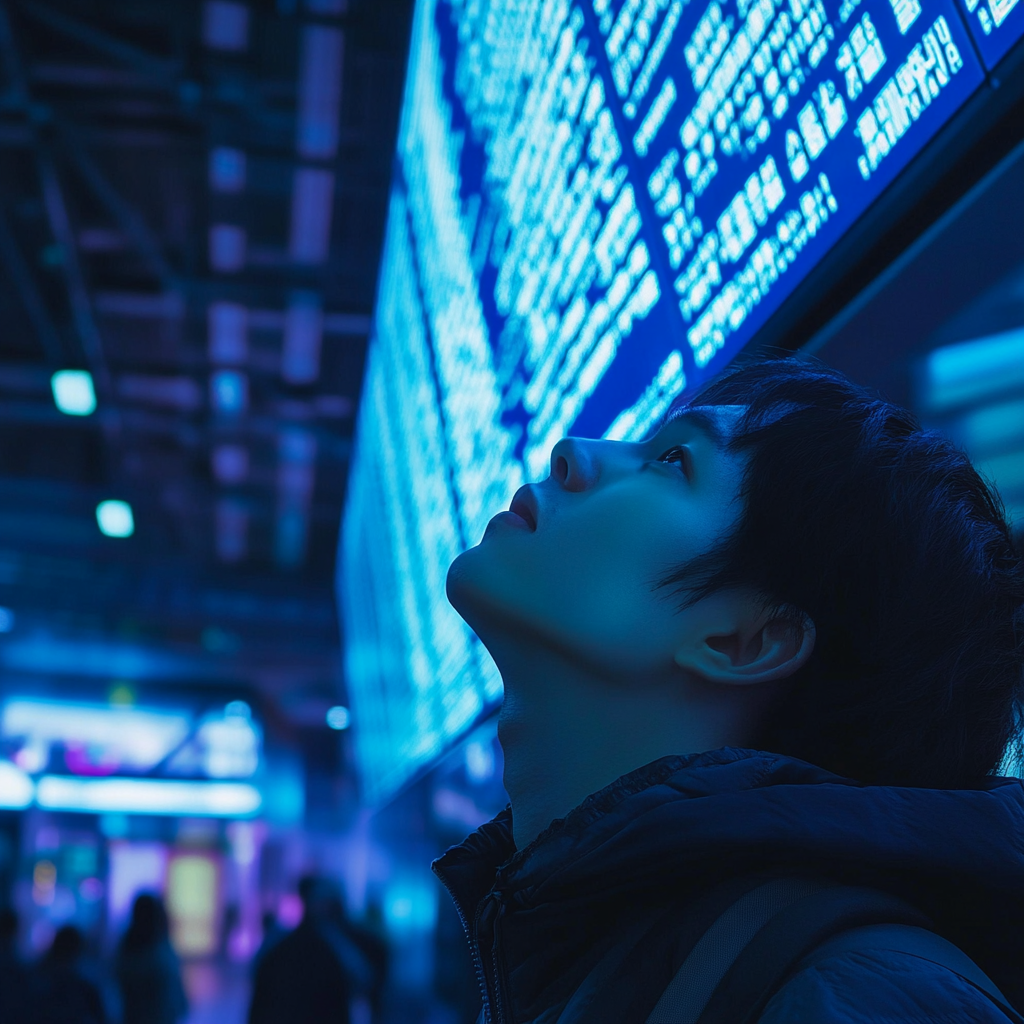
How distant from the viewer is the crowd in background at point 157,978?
371cm

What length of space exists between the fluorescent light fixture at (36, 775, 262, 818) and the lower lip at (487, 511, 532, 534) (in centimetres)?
1625

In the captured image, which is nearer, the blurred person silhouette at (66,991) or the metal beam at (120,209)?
the blurred person silhouette at (66,991)

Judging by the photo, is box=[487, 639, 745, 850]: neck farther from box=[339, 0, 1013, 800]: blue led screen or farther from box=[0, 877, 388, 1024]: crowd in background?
box=[0, 877, 388, 1024]: crowd in background

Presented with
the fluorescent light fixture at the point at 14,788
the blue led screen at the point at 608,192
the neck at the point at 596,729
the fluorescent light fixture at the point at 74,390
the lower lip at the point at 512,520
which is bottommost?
the neck at the point at 596,729

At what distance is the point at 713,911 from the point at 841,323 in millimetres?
903

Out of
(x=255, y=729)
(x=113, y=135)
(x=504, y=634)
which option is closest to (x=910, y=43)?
(x=504, y=634)

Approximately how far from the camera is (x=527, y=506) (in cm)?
97

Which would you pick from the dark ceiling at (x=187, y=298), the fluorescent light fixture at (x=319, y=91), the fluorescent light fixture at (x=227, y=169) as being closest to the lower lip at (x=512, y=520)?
the dark ceiling at (x=187, y=298)

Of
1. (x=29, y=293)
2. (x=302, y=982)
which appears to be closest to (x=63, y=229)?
(x=29, y=293)

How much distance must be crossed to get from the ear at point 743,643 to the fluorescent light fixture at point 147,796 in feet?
53.8

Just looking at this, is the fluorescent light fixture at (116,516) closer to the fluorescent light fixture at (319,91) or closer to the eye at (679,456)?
the fluorescent light fixture at (319,91)

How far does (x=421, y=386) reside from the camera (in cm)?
382

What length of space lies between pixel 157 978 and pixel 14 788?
39.9 feet

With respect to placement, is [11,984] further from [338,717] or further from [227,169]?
[338,717]
